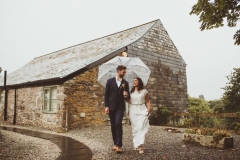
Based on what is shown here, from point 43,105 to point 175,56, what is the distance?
374 inches

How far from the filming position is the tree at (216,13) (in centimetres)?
526

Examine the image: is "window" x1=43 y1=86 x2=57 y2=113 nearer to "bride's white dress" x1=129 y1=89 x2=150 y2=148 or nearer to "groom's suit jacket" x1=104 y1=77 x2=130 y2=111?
"groom's suit jacket" x1=104 y1=77 x2=130 y2=111

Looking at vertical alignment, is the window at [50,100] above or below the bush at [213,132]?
above

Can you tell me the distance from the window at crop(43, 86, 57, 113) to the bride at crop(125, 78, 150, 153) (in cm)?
625

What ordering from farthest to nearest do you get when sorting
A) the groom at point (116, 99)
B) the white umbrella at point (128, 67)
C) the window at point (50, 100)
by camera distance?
the window at point (50, 100)
the white umbrella at point (128, 67)
the groom at point (116, 99)

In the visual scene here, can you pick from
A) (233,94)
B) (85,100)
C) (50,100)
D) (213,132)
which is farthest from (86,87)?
(233,94)

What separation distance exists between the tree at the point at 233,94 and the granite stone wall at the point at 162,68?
21.1 feet

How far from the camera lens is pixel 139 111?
17.4 ft

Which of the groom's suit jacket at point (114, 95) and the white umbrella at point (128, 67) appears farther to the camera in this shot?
the white umbrella at point (128, 67)

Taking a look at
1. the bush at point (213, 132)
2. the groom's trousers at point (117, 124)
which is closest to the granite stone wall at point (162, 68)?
the bush at point (213, 132)

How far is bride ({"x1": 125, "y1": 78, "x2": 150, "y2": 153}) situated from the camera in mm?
5191

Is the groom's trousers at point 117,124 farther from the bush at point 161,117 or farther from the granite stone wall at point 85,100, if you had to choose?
the bush at point 161,117

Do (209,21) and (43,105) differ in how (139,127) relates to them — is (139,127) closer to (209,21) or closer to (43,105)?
Result: (209,21)

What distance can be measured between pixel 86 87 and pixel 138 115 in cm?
592
